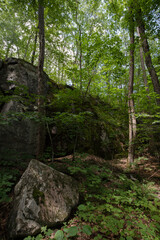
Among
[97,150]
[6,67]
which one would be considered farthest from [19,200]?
[6,67]

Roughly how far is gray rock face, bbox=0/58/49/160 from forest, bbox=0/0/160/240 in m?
0.03

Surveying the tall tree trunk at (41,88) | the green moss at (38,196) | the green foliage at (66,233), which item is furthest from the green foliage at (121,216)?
the tall tree trunk at (41,88)

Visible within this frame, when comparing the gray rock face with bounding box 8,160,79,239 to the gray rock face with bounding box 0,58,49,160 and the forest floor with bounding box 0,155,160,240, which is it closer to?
the forest floor with bounding box 0,155,160,240

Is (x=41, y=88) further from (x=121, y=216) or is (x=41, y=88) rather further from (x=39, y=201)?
(x=121, y=216)

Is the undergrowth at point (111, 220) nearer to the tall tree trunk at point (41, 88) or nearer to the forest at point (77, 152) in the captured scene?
the forest at point (77, 152)

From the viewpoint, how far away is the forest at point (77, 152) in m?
1.83

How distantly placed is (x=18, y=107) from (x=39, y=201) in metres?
3.57

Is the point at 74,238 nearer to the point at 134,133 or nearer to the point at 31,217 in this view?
the point at 31,217

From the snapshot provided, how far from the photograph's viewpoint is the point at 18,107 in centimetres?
432

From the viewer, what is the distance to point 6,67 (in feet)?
16.5

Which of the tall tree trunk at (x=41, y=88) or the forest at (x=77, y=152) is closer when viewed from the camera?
Answer: the forest at (x=77, y=152)

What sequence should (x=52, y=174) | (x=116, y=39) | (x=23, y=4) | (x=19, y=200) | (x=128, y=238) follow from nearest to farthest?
1. (x=128, y=238)
2. (x=19, y=200)
3. (x=52, y=174)
4. (x=23, y=4)
5. (x=116, y=39)

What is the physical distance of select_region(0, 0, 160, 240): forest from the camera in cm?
183

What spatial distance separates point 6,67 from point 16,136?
3439 millimetres
